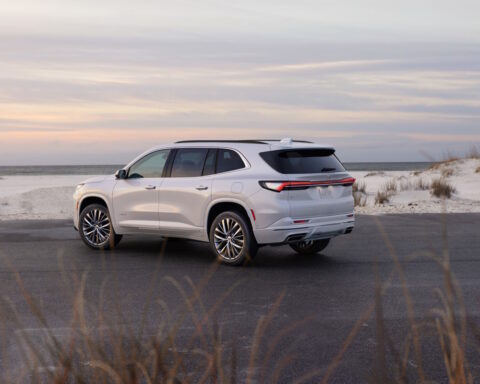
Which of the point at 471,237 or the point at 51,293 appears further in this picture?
the point at 471,237

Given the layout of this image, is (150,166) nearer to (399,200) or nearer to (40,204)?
(40,204)

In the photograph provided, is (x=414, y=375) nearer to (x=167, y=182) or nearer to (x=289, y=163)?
(x=289, y=163)

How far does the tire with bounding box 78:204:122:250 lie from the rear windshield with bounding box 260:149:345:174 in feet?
12.3

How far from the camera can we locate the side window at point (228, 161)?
35.9 ft

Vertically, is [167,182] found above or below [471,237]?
above

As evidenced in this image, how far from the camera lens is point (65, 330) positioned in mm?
6875

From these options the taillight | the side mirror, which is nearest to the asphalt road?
the taillight

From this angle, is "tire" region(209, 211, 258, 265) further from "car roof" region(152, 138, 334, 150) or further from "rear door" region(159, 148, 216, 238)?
"car roof" region(152, 138, 334, 150)

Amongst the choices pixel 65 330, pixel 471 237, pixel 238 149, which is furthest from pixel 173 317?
pixel 471 237

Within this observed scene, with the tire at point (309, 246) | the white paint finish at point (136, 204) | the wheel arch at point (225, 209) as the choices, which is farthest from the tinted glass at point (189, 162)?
the tire at point (309, 246)

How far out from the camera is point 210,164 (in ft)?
37.1

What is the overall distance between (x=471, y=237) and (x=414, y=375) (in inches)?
374

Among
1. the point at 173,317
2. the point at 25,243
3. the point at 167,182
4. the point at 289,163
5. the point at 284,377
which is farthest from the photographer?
the point at 25,243

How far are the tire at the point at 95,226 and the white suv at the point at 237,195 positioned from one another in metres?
0.29
